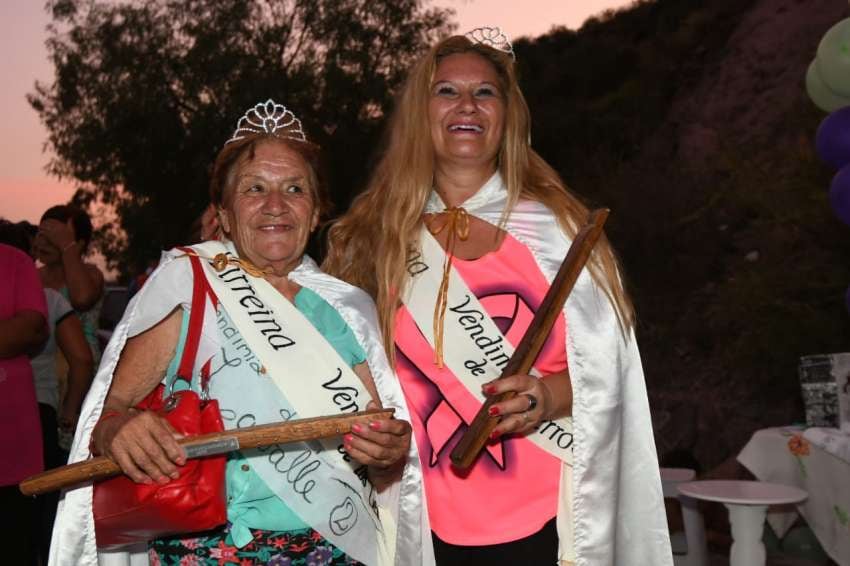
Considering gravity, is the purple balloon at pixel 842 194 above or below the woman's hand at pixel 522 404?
above

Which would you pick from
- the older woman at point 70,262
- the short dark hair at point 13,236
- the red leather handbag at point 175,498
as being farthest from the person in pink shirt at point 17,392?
the red leather handbag at point 175,498

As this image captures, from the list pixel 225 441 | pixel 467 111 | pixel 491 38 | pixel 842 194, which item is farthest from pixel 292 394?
pixel 842 194

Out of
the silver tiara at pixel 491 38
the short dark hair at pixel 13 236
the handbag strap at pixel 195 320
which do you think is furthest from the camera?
the short dark hair at pixel 13 236

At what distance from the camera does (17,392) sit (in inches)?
142

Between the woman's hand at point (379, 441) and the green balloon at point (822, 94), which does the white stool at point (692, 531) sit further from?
the woman's hand at point (379, 441)

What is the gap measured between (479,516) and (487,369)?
42cm

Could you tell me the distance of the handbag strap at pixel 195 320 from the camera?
2.15m

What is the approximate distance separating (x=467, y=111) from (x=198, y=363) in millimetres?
1184

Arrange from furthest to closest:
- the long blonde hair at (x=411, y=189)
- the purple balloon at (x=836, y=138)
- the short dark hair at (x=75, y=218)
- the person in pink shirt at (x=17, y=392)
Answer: the purple balloon at (x=836, y=138) < the short dark hair at (x=75, y=218) < the person in pink shirt at (x=17, y=392) < the long blonde hair at (x=411, y=189)

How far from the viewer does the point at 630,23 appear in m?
30.3

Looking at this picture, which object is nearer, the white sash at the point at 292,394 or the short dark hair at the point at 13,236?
the white sash at the point at 292,394

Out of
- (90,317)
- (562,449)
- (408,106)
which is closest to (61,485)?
(562,449)

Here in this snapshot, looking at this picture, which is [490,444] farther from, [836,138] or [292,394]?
[836,138]

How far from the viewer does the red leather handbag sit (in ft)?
6.16
